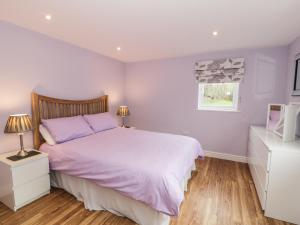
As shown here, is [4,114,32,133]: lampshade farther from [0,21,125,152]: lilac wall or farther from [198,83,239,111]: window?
[198,83,239,111]: window

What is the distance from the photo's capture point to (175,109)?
382cm

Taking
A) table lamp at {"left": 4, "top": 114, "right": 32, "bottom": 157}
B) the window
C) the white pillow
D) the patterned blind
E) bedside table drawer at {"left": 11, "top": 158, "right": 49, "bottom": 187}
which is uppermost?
the patterned blind

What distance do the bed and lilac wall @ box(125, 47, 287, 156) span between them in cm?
112

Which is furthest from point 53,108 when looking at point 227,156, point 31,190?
point 227,156

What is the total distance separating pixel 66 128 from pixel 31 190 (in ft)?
2.85

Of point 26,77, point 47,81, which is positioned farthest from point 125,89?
point 26,77

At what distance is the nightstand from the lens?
182 centimetres

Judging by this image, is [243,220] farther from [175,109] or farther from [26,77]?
[26,77]

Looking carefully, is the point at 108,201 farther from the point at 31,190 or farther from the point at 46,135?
the point at 46,135

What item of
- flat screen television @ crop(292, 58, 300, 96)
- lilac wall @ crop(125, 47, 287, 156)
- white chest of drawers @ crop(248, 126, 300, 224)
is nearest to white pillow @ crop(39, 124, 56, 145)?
lilac wall @ crop(125, 47, 287, 156)

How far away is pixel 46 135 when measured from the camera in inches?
92.7

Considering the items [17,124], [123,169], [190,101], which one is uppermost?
[190,101]

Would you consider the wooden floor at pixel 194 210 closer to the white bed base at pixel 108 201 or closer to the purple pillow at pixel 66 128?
the white bed base at pixel 108 201

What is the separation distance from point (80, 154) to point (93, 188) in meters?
0.43
